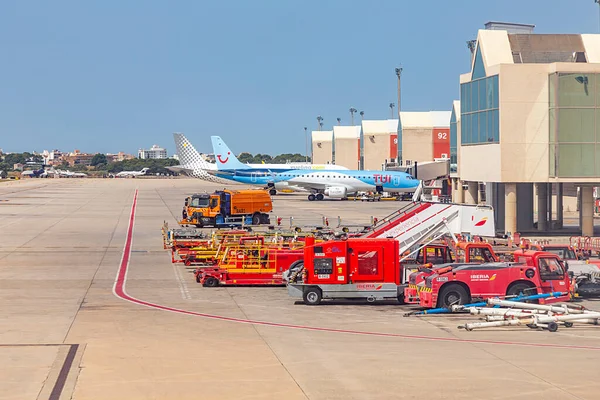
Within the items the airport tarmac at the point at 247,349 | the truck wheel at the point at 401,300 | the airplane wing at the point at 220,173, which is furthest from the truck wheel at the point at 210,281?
the airplane wing at the point at 220,173

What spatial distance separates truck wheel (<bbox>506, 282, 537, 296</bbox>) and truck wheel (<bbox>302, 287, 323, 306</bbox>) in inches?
236

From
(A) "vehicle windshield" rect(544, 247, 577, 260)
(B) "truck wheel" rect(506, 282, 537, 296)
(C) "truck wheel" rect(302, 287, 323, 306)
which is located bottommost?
(C) "truck wheel" rect(302, 287, 323, 306)

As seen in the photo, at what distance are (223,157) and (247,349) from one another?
98.8 m

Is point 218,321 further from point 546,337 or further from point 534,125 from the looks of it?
point 534,125

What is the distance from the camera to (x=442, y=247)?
107 feet

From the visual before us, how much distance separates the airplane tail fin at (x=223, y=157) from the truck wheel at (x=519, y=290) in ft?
295

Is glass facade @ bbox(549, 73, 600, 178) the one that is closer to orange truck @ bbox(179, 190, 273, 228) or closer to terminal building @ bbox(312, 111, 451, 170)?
orange truck @ bbox(179, 190, 273, 228)

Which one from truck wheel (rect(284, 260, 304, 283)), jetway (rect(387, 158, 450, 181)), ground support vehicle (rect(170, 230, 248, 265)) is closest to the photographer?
truck wheel (rect(284, 260, 304, 283))

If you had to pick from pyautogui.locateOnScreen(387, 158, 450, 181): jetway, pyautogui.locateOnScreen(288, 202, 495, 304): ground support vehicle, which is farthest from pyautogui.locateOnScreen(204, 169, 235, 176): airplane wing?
pyautogui.locateOnScreen(288, 202, 495, 304): ground support vehicle

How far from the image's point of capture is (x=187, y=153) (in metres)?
127

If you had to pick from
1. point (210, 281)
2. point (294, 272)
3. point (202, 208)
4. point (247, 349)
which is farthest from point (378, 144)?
point (247, 349)

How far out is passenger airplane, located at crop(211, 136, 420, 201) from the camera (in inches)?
4114

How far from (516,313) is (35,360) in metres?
12.9

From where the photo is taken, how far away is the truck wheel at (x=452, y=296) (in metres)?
27.0
